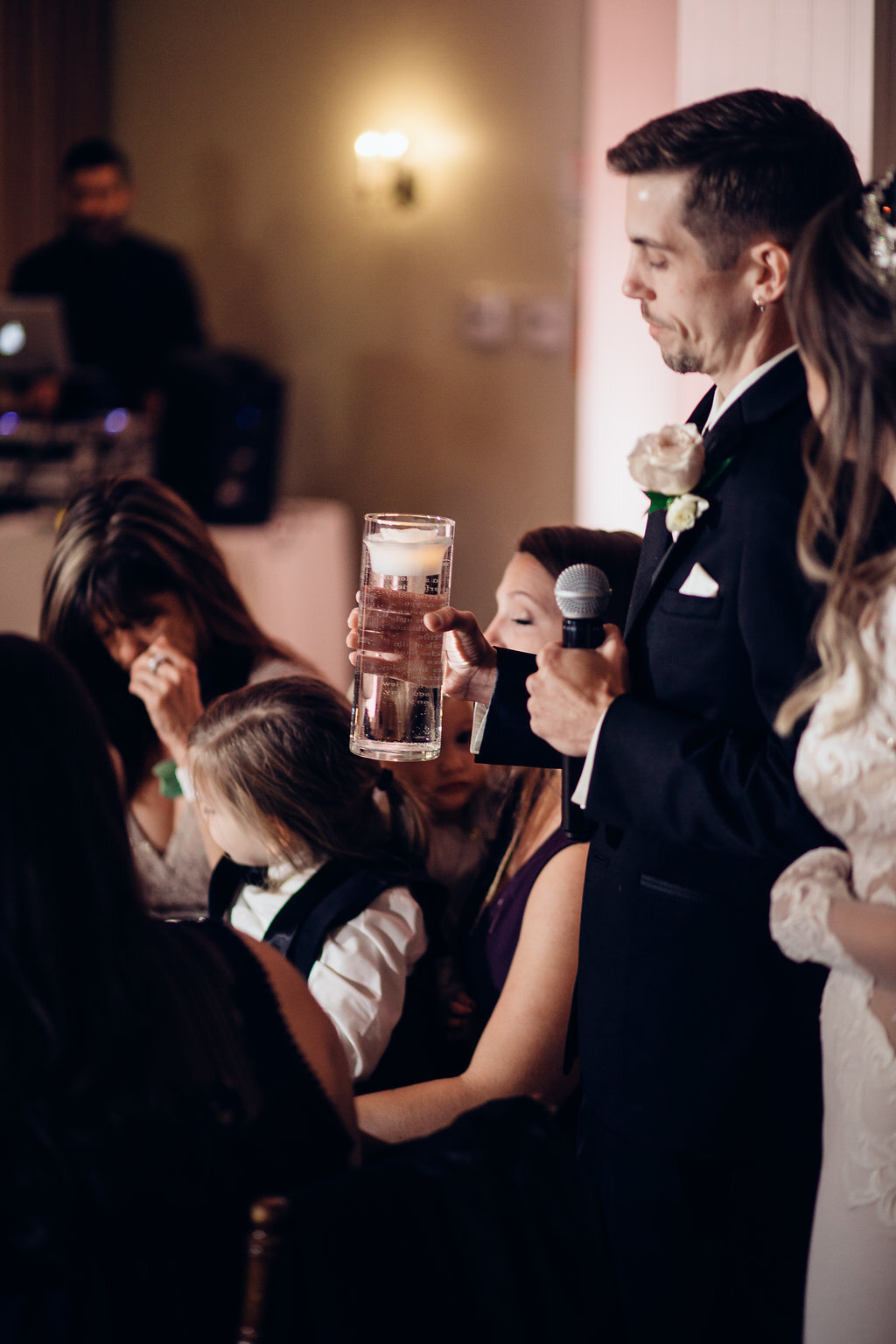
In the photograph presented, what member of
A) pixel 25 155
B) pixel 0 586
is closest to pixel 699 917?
pixel 0 586

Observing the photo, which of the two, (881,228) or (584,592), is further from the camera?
(584,592)

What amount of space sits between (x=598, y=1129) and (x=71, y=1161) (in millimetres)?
651

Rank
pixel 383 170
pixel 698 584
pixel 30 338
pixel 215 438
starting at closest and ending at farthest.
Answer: pixel 698 584
pixel 30 338
pixel 215 438
pixel 383 170

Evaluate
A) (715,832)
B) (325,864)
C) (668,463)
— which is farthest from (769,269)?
(325,864)

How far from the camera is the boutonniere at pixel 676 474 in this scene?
127cm

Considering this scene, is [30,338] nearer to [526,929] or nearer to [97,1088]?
[526,929]

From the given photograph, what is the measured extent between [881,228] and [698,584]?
35 centimetres

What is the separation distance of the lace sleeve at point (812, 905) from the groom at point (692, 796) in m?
0.04

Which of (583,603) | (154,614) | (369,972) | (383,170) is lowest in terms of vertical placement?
(369,972)

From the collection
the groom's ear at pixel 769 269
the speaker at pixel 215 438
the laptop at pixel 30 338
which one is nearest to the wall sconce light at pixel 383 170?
the speaker at pixel 215 438

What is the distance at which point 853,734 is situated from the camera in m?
1.09

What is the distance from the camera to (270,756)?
1650 millimetres

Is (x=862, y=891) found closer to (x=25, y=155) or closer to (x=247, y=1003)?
(x=247, y=1003)

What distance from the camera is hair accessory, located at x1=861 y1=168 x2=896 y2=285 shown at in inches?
43.1
